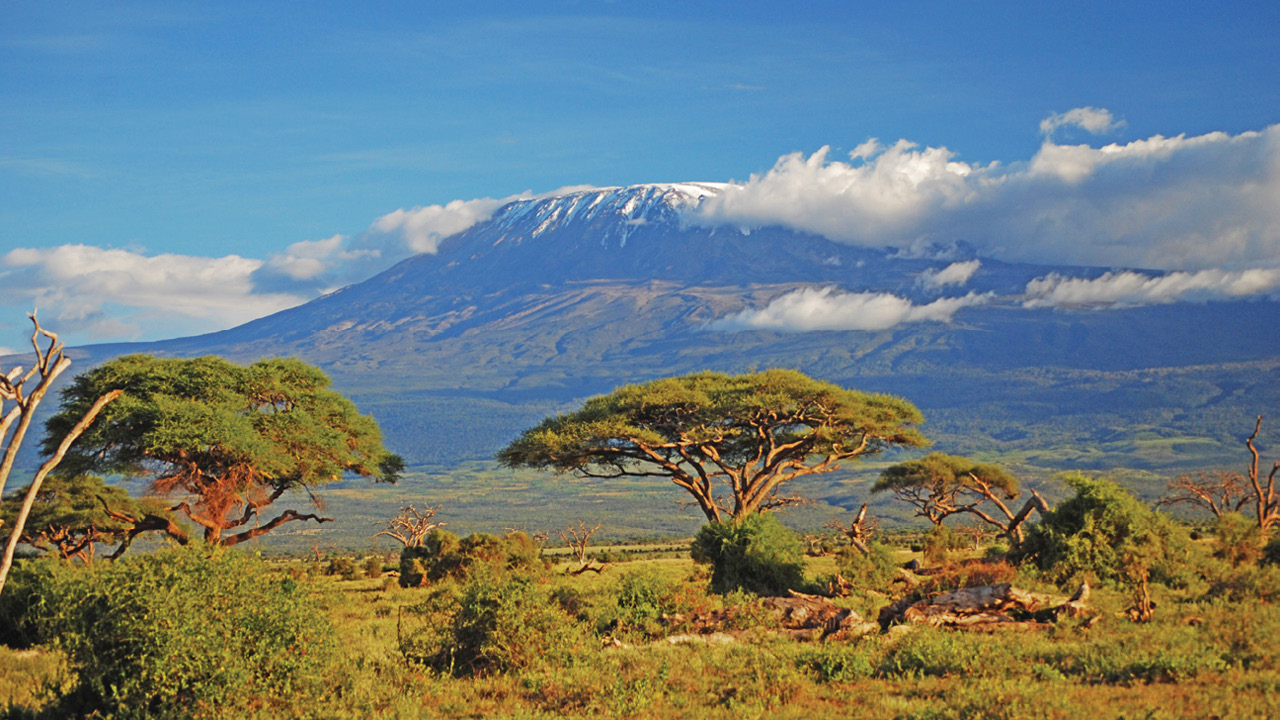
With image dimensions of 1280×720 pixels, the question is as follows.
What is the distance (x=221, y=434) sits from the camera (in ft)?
88.9

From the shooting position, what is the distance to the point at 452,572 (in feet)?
103

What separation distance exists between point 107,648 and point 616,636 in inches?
319

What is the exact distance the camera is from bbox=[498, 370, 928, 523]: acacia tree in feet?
108

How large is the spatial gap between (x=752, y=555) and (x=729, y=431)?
11.4m

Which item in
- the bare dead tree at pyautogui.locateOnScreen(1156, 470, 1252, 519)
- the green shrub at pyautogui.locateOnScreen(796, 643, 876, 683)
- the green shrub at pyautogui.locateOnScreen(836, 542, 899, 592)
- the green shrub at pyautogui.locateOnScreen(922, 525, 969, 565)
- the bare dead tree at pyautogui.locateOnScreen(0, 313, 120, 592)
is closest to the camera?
the bare dead tree at pyautogui.locateOnScreen(0, 313, 120, 592)

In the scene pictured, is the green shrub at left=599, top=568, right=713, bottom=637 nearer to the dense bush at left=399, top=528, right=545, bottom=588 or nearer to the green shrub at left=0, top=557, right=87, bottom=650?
the green shrub at left=0, top=557, right=87, bottom=650

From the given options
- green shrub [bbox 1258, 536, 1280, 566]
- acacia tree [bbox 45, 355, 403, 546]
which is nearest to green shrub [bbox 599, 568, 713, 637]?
acacia tree [bbox 45, 355, 403, 546]

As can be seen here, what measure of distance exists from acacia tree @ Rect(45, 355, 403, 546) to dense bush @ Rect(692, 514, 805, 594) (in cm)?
1230

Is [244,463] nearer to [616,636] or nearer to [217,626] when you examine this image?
[616,636]

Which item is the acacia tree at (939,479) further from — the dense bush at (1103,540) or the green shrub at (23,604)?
the green shrub at (23,604)

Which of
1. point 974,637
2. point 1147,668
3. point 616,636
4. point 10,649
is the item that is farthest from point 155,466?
point 1147,668

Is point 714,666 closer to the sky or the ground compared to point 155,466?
closer to the ground

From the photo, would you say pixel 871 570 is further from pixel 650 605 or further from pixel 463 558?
pixel 463 558

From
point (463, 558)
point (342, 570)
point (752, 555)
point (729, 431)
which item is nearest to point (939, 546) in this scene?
point (729, 431)
